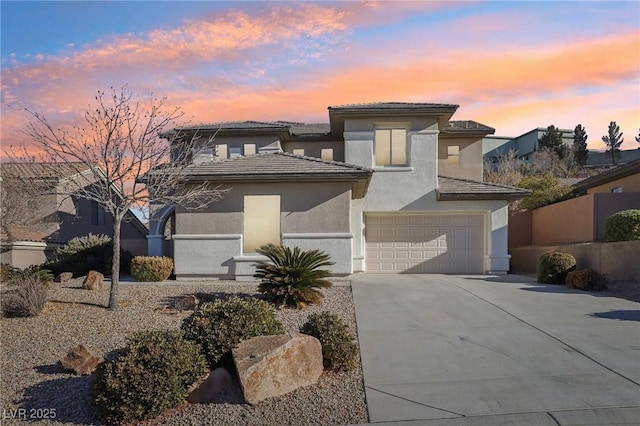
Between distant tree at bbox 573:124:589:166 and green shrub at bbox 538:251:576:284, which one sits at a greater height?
distant tree at bbox 573:124:589:166

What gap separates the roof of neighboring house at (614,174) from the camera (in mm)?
21888

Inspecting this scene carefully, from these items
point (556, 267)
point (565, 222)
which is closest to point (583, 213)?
point (565, 222)

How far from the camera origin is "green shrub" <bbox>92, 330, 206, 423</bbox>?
7098 mm

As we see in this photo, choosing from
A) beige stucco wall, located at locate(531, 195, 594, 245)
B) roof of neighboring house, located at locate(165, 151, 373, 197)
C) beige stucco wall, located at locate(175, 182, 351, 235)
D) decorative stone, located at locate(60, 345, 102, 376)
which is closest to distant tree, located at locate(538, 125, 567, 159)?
beige stucco wall, located at locate(531, 195, 594, 245)

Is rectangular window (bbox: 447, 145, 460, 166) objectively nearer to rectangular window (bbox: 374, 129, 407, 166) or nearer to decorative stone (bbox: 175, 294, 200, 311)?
rectangular window (bbox: 374, 129, 407, 166)

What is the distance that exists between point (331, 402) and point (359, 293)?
280 inches

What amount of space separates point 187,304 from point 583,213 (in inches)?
635

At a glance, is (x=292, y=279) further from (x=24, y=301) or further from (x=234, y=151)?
(x=234, y=151)

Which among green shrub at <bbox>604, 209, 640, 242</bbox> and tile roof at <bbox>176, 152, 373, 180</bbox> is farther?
tile roof at <bbox>176, 152, 373, 180</bbox>

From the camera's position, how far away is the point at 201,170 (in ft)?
58.4

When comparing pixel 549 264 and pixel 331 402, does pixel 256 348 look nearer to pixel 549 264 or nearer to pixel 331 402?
pixel 331 402

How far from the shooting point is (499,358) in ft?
29.0

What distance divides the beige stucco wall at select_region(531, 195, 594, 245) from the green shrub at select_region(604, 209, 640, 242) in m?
3.80

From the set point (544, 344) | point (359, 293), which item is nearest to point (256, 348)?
point (544, 344)
